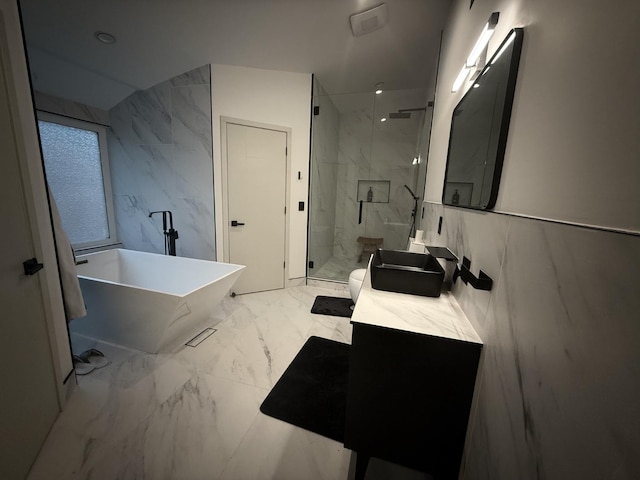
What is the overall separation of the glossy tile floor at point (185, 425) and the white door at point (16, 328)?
0.61 feet

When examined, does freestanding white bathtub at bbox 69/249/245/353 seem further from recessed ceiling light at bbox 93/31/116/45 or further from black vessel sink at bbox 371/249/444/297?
recessed ceiling light at bbox 93/31/116/45

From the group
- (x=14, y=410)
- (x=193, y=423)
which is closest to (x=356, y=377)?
(x=193, y=423)

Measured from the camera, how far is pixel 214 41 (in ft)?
7.90

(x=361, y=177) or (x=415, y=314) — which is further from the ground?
(x=361, y=177)

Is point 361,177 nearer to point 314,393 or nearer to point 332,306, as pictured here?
point 332,306

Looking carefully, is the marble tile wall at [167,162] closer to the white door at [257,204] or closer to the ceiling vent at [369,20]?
the white door at [257,204]

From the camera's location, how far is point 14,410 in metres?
1.07

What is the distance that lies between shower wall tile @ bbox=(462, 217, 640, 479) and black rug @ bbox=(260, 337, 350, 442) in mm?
908

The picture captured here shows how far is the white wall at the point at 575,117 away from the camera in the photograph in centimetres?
42

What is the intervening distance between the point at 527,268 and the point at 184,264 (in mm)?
2868

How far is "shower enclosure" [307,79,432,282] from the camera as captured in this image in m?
3.61

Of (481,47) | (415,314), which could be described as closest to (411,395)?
(415,314)

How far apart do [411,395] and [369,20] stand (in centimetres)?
280

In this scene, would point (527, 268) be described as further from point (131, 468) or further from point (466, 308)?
point (131, 468)
